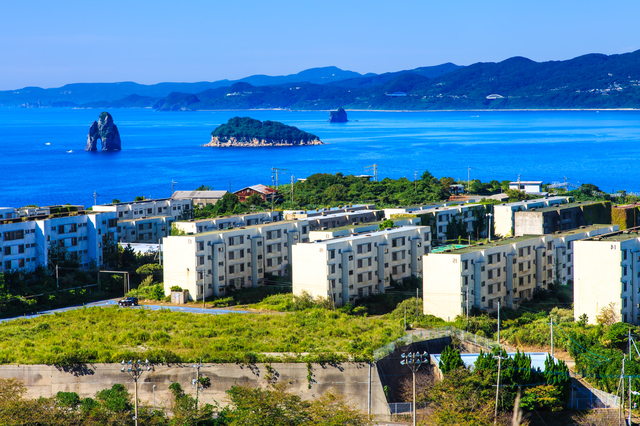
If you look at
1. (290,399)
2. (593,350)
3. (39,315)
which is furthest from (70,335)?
(593,350)

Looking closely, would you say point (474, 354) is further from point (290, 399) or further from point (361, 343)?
point (290, 399)

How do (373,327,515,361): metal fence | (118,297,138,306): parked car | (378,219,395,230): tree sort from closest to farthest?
(373,327,515,361): metal fence → (118,297,138,306): parked car → (378,219,395,230): tree

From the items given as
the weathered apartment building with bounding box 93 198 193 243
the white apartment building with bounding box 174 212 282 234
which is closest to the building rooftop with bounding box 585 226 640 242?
the white apartment building with bounding box 174 212 282 234

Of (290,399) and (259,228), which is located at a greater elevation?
(259,228)

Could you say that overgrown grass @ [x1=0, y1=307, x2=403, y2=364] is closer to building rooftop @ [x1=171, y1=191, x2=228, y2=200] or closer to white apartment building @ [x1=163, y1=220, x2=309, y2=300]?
white apartment building @ [x1=163, y1=220, x2=309, y2=300]

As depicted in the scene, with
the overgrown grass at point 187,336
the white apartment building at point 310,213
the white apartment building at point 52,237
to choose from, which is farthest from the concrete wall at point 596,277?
the white apartment building at point 52,237

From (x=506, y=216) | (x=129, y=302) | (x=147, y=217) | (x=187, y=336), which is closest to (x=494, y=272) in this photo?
(x=187, y=336)
